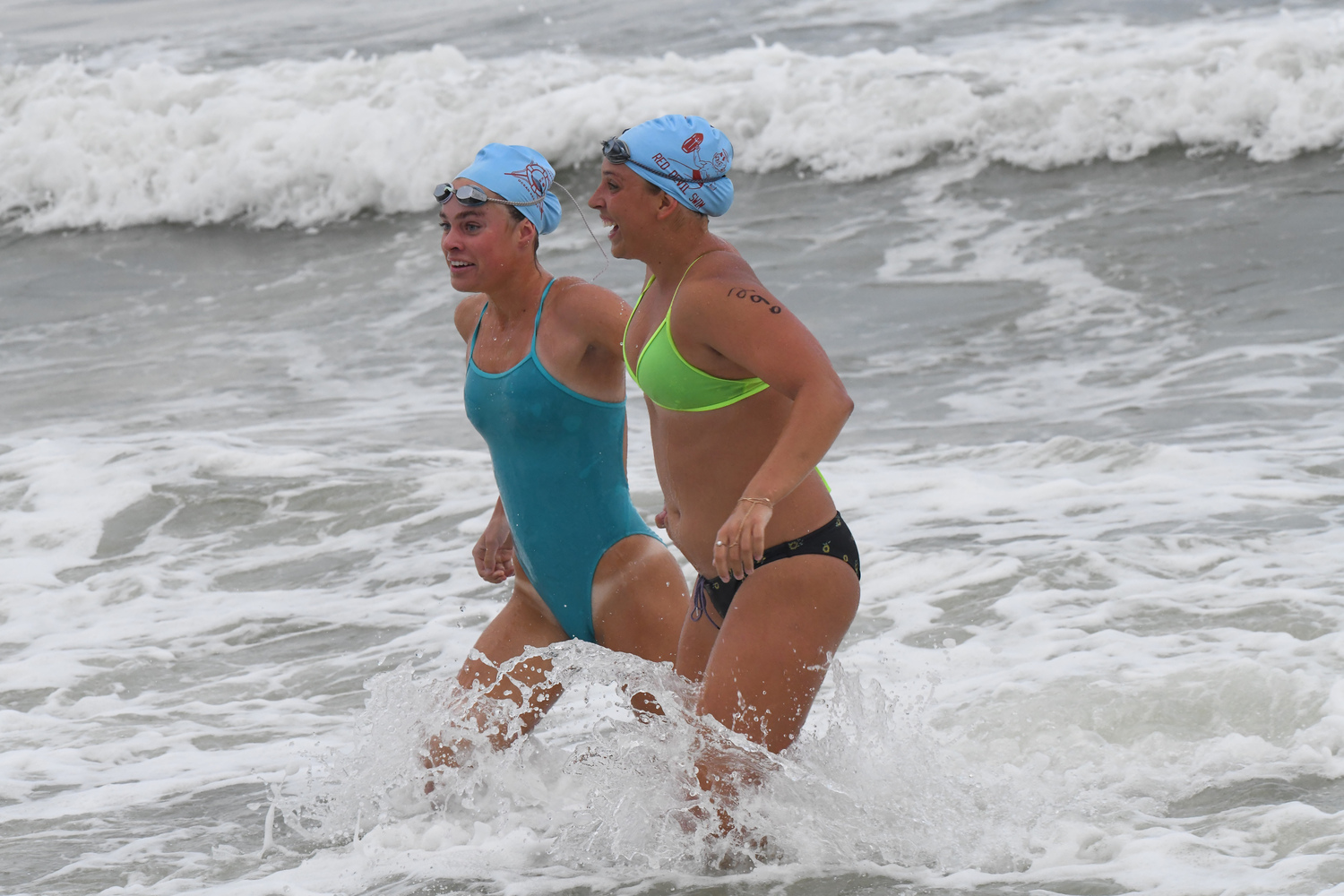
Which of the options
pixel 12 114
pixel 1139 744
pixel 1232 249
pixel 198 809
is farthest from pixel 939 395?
pixel 12 114

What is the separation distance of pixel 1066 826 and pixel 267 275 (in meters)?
12.7

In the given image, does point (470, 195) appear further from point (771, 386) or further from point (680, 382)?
point (771, 386)

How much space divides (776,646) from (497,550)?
4.08ft

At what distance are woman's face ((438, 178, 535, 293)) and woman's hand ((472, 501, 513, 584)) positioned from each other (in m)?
0.70

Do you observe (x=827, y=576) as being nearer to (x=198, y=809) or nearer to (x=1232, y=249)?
(x=198, y=809)

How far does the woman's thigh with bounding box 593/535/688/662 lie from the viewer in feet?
13.4

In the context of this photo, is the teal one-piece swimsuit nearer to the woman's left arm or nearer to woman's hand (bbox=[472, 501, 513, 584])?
woman's hand (bbox=[472, 501, 513, 584])

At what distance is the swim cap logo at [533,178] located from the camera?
13.6 feet

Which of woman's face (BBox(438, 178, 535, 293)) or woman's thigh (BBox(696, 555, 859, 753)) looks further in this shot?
→ woman's face (BBox(438, 178, 535, 293))

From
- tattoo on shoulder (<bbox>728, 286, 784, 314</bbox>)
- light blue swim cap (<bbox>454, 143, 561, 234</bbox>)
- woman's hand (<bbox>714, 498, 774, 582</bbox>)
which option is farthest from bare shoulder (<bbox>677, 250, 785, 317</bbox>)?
light blue swim cap (<bbox>454, 143, 561, 234</bbox>)

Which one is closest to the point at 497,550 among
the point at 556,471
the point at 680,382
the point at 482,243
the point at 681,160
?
the point at 556,471

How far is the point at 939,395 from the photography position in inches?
378

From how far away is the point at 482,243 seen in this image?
4016 mm

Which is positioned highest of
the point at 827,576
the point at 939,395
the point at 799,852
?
the point at 827,576
